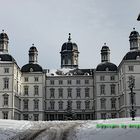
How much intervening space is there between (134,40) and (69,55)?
24.2 m

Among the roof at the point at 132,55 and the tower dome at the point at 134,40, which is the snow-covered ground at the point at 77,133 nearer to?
the roof at the point at 132,55

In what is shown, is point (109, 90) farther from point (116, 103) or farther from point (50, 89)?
point (50, 89)

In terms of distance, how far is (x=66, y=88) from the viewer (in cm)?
9538

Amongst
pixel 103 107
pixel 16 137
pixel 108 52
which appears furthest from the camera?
pixel 108 52

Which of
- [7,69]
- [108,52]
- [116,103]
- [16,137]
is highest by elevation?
[108,52]

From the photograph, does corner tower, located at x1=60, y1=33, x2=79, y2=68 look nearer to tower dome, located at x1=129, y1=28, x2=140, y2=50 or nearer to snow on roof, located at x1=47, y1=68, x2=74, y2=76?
snow on roof, located at x1=47, y1=68, x2=74, y2=76

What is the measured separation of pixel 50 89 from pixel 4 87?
1552 centimetres

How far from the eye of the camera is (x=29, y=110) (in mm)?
90062

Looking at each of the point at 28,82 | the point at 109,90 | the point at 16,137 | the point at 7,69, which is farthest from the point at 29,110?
the point at 16,137

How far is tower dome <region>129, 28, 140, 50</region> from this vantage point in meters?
87.8

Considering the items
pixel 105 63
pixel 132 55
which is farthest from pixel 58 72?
pixel 132 55

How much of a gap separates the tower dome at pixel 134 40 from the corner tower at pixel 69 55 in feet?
73.7

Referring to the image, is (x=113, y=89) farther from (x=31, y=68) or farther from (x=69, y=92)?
(x=31, y=68)

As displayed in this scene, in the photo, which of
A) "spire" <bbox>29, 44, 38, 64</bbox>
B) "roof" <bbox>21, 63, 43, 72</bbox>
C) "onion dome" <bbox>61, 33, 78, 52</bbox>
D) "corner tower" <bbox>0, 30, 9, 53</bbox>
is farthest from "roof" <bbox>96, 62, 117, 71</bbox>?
"corner tower" <bbox>0, 30, 9, 53</bbox>
